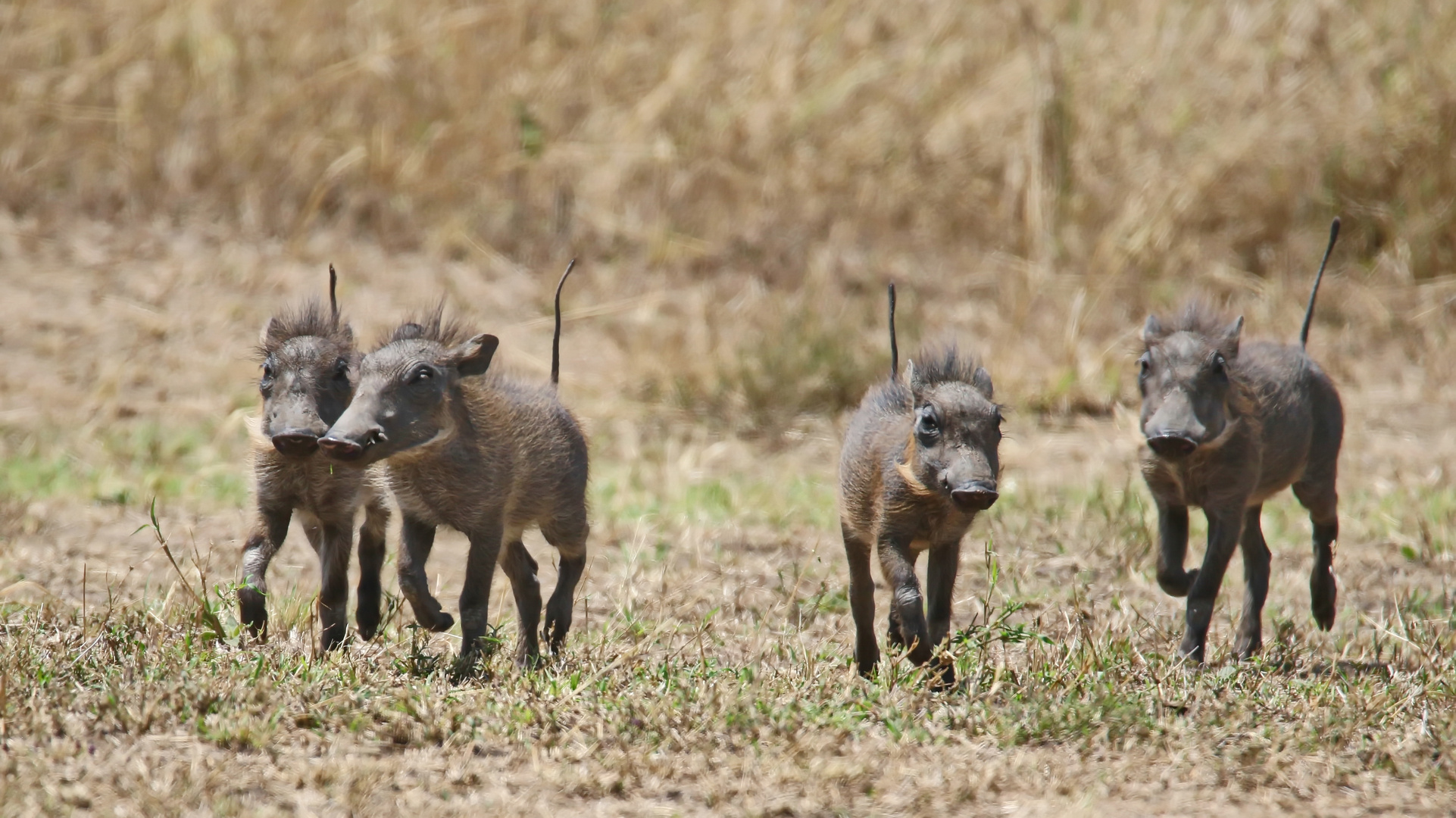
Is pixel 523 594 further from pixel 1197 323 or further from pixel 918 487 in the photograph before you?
pixel 1197 323

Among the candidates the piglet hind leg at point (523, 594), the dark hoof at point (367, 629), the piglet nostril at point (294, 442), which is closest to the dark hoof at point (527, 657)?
the piglet hind leg at point (523, 594)

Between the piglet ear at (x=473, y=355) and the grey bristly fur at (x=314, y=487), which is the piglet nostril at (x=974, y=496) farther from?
the grey bristly fur at (x=314, y=487)

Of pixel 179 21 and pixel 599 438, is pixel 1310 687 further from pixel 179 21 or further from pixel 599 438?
pixel 179 21

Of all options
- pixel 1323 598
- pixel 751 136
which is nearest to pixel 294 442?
pixel 1323 598

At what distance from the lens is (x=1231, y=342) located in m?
5.41

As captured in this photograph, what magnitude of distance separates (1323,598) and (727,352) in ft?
15.4

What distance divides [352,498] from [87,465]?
3533 millimetres

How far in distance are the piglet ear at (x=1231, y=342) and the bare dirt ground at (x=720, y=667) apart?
3.02 feet

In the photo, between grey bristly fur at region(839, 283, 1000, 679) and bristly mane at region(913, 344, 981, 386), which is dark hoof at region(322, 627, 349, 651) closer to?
grey bristly fur at region(839, 283, 1000, 679)

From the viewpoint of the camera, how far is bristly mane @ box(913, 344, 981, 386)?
15.9 ft

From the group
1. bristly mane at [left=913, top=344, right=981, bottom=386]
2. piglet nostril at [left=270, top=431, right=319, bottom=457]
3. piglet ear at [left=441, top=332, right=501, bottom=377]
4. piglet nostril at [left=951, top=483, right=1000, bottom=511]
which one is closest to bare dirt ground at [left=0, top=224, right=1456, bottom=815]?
piglet nostril at [left=951, top=483, right=1000, bottom=511]

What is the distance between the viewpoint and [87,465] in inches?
313

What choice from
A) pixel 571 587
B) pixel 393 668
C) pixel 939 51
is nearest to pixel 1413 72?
pixel 939 51

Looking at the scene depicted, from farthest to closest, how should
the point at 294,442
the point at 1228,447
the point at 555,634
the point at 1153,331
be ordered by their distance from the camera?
the point at 1153,331 < the point at 1228,447 < the point at 555,634 < the point at 294,442
